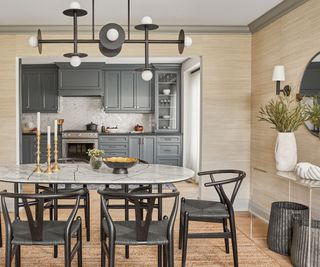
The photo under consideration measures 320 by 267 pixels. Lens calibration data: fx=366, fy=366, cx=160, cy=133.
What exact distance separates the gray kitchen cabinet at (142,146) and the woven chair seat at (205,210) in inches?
170

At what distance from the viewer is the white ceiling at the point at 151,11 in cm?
384

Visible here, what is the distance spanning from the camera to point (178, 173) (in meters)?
2.94

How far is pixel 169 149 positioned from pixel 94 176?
15.6 feet

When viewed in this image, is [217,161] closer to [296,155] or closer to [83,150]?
[296,155]

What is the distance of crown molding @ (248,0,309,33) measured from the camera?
3678mm

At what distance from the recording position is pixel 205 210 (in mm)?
2902

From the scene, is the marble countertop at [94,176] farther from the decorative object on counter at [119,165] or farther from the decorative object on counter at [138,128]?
the decorative object on counter at [138,128]

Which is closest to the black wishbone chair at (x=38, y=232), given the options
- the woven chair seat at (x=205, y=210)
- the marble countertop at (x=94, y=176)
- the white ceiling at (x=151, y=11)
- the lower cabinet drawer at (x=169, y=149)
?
the marble countertop at (x=94, y=176)

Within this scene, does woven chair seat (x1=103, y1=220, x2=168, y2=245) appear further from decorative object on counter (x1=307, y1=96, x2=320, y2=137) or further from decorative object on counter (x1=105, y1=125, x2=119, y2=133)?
decorative object on counter (x1=105, y1=125, x2=119, y2=133)

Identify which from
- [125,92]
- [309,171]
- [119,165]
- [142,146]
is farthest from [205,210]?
[125,92]

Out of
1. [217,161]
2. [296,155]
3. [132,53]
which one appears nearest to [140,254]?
[296,155]

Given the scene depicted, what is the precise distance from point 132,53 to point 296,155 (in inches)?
99.7

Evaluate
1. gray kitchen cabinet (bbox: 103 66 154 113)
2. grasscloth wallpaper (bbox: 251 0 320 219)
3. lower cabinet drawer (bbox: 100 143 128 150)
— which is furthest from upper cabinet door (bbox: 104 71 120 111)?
grasscloth wallpaper (bbox: 251 0 320 219)

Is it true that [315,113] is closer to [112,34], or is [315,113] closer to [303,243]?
[303,243]
